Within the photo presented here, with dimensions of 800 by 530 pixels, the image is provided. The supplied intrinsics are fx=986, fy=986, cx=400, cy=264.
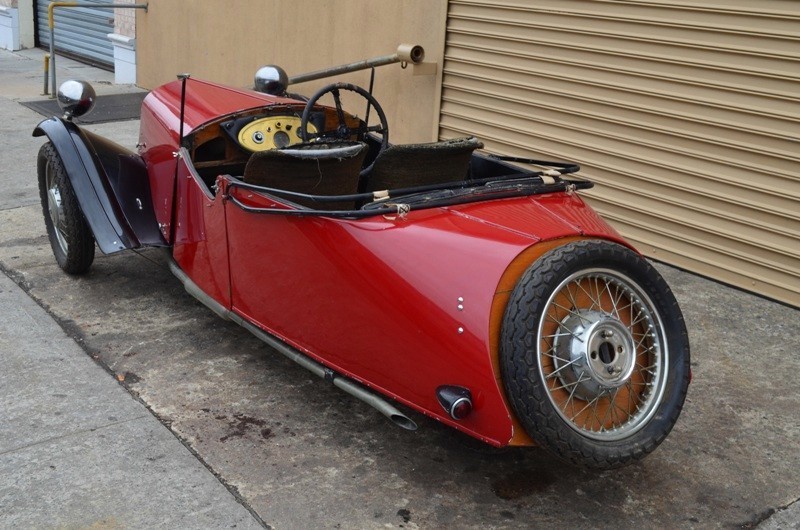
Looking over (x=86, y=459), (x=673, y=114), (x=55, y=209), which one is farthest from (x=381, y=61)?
(x=86, y=459)

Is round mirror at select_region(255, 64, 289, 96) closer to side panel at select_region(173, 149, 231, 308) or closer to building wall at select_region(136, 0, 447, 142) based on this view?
side panel at select_region(173, 149, 231, 308)

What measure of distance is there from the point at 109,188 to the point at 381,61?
3.37 meters

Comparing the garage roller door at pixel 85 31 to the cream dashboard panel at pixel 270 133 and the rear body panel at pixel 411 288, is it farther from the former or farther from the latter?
the rear body panel at pixel 411 288

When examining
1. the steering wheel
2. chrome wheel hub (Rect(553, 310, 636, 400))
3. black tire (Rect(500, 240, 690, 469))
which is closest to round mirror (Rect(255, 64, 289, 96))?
the steering wheel

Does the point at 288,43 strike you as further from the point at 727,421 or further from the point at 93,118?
the point at 727,421

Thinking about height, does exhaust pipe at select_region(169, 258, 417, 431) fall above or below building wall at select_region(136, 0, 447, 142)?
below

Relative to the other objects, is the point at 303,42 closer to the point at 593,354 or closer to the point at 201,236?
the point at 201,236

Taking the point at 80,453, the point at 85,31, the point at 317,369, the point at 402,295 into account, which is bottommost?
the point at 80,453

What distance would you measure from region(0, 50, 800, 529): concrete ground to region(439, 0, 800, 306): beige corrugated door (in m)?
0.76

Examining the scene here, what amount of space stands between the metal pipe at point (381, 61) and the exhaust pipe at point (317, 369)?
11.2 ft

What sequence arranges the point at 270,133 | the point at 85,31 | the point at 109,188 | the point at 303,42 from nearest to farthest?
the point at 270,133
the point at 109,188
the point at 303,42
the point at 85,31

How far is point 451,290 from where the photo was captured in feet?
11.9

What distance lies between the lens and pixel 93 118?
10578 millimetres

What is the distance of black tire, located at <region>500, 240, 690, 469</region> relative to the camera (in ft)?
11.2
